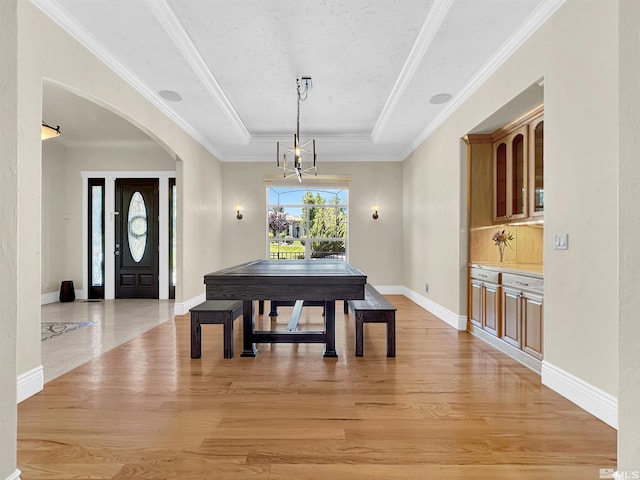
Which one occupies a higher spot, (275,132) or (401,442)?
(275,132)

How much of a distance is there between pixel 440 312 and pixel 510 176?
2032 mm

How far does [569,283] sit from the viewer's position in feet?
8.14

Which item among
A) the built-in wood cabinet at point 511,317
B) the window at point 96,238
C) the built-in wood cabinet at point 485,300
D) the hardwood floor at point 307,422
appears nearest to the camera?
the hardwood floor at point 307,422

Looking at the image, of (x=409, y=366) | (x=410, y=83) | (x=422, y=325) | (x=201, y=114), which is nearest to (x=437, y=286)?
(x=422, y=325)

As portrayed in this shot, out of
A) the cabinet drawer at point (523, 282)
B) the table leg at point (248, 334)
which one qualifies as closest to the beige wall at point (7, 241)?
the table leg at point (248, 334)

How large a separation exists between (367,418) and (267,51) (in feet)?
10.8

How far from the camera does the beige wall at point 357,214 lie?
7391 mm

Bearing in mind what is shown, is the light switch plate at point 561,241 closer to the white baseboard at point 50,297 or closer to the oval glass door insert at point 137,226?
the oval glass door insert at point 137,226

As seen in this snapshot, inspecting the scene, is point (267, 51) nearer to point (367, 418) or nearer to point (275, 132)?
point (275, 132)

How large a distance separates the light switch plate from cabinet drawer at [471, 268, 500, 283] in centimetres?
106

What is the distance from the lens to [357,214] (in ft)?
24.4

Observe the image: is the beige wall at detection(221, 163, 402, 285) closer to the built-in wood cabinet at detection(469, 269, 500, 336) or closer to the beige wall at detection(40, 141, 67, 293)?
the beige wall at detection(40, 141, 67, 293)

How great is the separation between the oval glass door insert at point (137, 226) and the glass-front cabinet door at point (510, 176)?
19.3 ft

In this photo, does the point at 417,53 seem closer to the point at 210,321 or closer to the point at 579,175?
the point at 579,175
